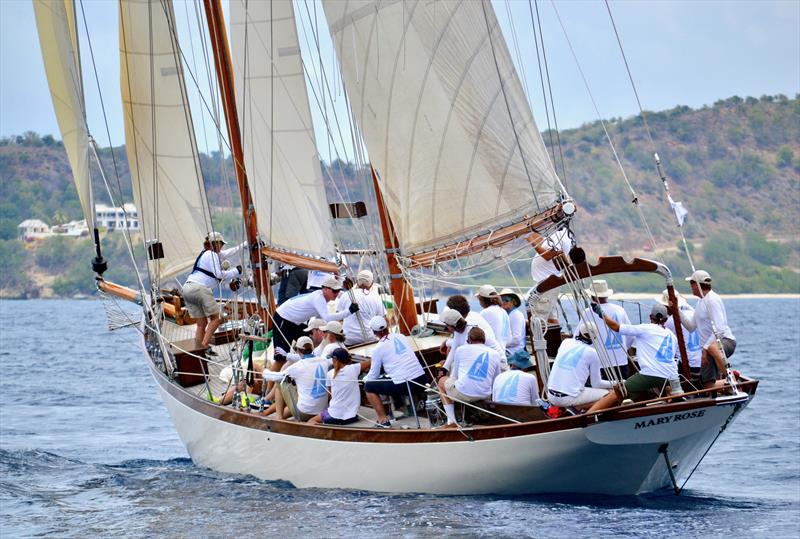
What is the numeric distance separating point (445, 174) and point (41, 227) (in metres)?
104

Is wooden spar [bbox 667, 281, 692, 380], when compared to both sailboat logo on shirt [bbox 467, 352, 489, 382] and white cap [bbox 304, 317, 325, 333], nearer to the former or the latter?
sailboat logo on shirt [bbox 467, 352, 489, 382]

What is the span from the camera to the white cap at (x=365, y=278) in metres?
16.1

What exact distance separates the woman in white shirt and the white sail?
22.0ft

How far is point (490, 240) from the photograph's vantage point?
1358 centimetres

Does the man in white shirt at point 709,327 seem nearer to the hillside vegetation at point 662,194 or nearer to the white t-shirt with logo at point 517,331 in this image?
the white t-shirt with logo at point 517,331

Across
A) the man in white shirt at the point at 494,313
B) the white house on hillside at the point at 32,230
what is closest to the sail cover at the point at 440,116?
the man in white shirt at the point at 494,313

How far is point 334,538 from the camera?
1197cm

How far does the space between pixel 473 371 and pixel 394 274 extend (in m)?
3.04

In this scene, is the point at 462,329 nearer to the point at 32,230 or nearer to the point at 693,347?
the point at 693,347

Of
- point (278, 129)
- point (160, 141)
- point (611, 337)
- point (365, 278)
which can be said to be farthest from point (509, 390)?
point (160, 141)

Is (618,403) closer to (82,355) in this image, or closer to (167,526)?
(167,526)

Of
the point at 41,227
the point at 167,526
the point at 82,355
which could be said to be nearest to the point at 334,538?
the point at 167,526

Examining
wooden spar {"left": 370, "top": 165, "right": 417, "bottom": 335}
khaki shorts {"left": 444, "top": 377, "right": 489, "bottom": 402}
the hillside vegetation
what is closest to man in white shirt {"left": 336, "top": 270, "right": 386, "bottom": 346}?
wooden spar {"left": 370, "top": 165, "right": 417, "bottom": 335}

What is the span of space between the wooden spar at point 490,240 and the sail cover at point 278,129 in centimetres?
285
